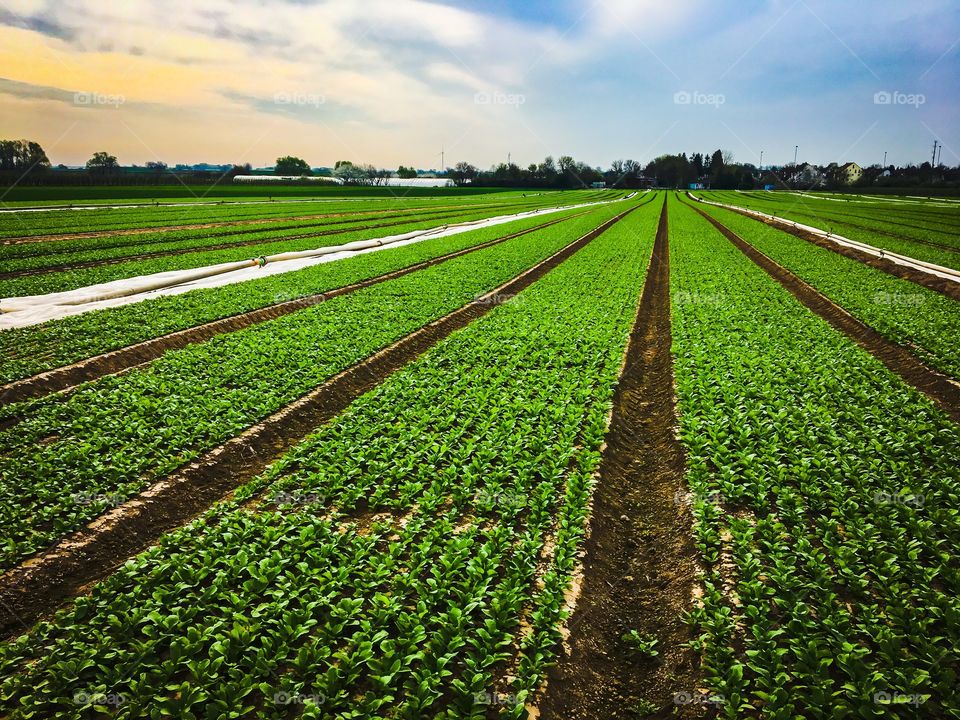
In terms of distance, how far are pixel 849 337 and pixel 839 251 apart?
22.9 meters

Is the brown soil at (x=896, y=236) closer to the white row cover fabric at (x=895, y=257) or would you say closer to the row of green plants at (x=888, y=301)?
the white row cover fabric at (x=895, y=257)

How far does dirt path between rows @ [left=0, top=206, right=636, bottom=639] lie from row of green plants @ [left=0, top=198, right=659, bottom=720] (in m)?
0.64

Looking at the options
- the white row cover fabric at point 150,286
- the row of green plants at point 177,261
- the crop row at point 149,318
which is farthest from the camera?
the row of green plants at point 177,261

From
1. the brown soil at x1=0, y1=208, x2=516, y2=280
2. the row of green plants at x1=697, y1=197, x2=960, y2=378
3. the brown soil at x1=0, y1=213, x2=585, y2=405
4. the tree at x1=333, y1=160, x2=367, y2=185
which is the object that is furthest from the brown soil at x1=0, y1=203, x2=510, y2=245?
the tree at x1=333, y1=160, x2=367, y2=185

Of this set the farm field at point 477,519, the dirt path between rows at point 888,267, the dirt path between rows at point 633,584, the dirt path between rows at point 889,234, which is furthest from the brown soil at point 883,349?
the dirt path between rows at point 889,234

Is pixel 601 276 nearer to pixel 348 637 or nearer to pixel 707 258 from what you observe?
pixel 707 258

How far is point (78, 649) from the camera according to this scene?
449 centimetres

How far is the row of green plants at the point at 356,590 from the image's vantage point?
163 inches

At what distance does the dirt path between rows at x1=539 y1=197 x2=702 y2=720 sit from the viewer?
4.48m

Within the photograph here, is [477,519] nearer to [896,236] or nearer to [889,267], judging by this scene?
[889,267]

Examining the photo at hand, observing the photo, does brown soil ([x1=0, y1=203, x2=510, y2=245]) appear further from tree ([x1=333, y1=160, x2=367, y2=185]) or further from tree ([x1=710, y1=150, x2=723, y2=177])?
tree ([x1=710, y1=150, x2=723, y2=177])

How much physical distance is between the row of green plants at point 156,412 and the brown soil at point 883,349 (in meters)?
13.5

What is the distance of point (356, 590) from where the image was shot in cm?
517

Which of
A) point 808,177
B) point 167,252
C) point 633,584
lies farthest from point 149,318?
point 808,177
